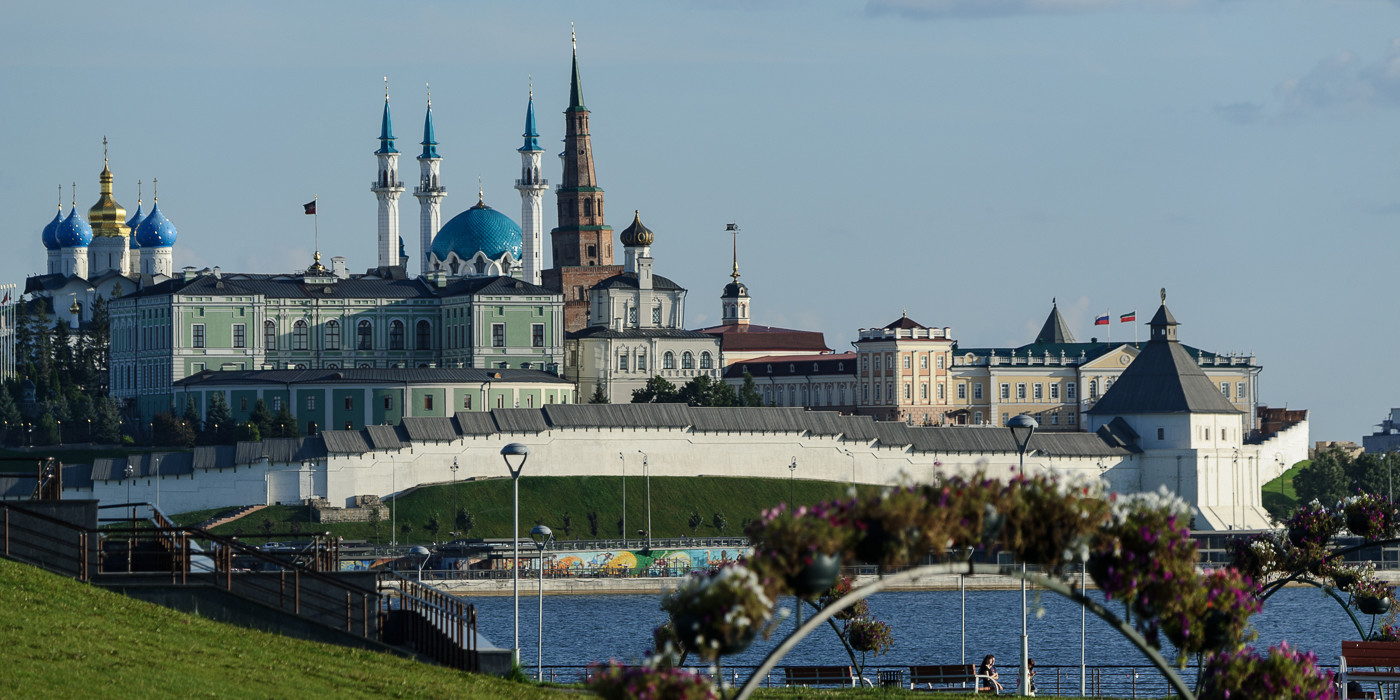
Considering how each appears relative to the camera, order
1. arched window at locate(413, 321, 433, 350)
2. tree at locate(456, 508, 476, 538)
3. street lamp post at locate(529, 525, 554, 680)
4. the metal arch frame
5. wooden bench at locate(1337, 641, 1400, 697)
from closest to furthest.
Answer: the metal arch frame → wooden bench at locate(1337, 641, 1400, 697) → street lamp post at locate(529, 525, 554, 680) → tree at locate(456, 508, 476, 538) → arched window at locate(413, 321, 433, 350)

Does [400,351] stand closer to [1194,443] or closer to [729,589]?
[1194,443]

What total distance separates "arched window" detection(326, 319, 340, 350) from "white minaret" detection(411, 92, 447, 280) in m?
12.8

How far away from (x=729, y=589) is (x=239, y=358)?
321 feet

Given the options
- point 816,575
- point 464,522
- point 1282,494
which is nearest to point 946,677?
point 816,575

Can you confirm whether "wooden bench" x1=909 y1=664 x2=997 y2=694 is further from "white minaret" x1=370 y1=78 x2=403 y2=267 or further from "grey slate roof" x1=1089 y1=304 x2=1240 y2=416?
"white minaret" x1=370 y1=78 x2=403 y2=267

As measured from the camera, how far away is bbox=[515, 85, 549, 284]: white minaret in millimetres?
121438

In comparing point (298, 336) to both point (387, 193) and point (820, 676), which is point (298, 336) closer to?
point (387, 193)

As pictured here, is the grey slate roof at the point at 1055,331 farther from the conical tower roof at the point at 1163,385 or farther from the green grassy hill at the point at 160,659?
the green grassy hill at the point at 160,659

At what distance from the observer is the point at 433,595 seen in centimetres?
2364

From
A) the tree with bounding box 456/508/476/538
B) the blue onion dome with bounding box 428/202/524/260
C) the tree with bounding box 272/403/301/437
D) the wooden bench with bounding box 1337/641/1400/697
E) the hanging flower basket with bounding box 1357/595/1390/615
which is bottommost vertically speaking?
the tree with bounding box 456/508/476/538

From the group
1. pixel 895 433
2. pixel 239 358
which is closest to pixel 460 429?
pixel 895 433

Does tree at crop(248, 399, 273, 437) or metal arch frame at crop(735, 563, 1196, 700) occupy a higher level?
metal arch frame at crop(735, 563, 1196, 700)

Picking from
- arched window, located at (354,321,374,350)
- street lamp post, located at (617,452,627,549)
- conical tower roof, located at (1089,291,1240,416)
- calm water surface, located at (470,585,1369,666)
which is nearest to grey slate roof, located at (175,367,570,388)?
arched window, located at (354,321,374,350)

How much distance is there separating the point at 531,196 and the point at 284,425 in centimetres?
3334
